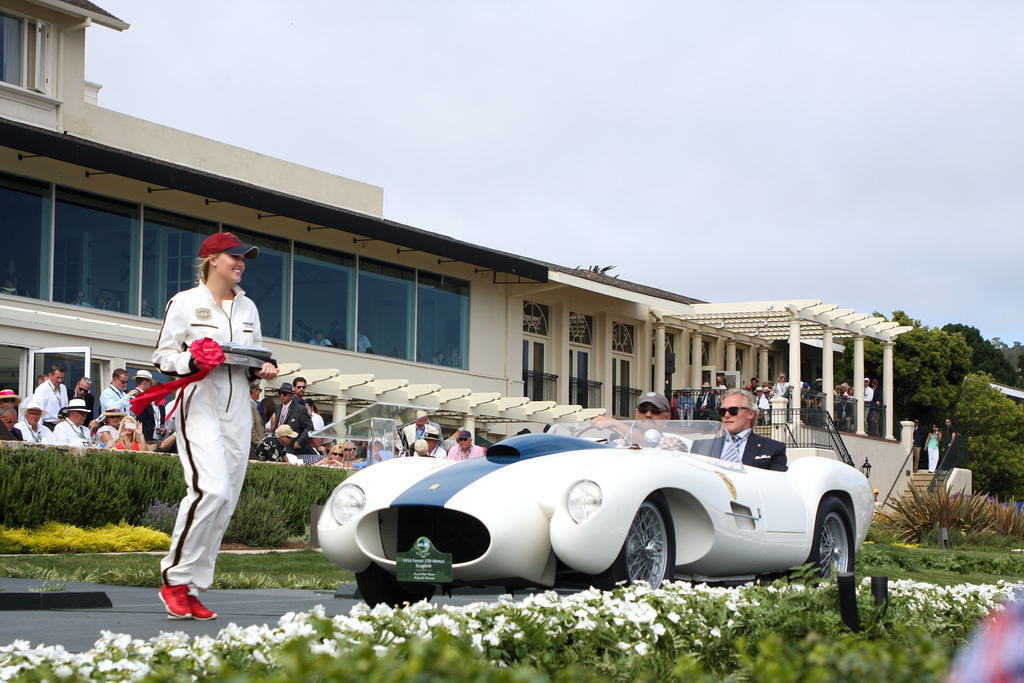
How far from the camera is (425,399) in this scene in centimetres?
2778

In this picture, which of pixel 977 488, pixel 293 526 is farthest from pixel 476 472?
pixel 977 488

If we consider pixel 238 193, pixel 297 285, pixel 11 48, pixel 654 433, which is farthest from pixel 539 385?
pixel 654 433

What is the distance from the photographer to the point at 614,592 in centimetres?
568

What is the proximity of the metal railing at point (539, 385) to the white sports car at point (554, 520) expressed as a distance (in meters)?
26.3

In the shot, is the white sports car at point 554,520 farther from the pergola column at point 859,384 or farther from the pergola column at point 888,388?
the pergola column at point 888,388

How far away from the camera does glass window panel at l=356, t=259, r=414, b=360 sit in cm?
2900

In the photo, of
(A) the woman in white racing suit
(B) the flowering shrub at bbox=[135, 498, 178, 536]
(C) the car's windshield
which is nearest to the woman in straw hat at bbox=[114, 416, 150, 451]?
(B) the flowering shrub at bbox=[135, 498, 178, 536]

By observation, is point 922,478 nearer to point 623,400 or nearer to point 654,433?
point 623,400

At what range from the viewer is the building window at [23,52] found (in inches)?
909

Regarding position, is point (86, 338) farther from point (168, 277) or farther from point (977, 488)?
point (977, 488)

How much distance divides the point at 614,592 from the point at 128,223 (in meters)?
20.0

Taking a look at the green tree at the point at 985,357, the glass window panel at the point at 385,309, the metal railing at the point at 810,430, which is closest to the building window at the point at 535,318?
the glass window panel at the point at 385,309

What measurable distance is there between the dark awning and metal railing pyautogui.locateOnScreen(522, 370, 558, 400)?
10.1 ft

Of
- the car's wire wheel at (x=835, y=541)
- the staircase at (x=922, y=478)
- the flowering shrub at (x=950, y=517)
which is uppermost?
the car's wire wheel at (x=835, y=541)
